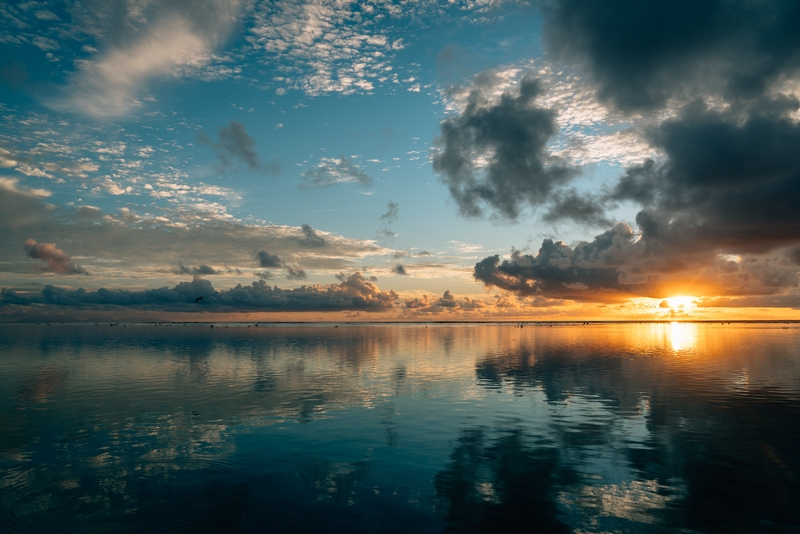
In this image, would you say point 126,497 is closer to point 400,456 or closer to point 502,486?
point 400,456

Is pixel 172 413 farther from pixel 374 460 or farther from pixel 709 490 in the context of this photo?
pixel 709 490

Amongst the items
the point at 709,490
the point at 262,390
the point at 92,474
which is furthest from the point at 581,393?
the point at 92,474

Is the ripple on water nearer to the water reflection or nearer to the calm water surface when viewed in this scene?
the calm water surface

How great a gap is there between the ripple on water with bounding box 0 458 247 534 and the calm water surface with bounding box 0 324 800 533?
0.10 m

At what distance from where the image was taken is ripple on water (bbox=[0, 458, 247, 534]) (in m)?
17.5

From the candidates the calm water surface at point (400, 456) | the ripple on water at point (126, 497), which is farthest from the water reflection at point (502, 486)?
the ripple on water at point (126, 497)

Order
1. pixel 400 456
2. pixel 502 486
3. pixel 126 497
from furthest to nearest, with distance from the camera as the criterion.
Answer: pixel 400 456, pixel 502 486, pixel 126 497

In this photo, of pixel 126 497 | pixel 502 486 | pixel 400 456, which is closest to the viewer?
pixel 126 497

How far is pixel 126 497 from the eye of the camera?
20.0 meters

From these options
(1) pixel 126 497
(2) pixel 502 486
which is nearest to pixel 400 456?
(2) pixel 502 486

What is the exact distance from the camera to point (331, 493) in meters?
20.5

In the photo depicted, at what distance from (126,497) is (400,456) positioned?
532 inches

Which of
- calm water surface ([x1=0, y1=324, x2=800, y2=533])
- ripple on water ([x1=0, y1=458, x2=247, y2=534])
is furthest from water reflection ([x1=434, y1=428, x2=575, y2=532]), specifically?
ripple on water ([x1=0, y1=458, x2=247, y2=534])

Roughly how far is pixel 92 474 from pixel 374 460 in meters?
14.4
